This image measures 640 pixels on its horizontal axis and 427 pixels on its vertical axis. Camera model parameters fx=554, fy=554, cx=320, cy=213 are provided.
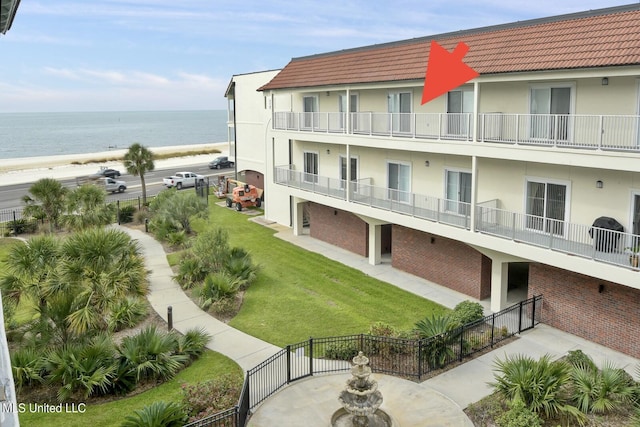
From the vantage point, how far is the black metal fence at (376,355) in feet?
47.9

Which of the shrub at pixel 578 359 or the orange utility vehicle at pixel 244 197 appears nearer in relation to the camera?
the shrub at pixel 578 359

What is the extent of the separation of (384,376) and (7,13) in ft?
38.7

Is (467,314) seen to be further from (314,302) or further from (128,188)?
(128,188)

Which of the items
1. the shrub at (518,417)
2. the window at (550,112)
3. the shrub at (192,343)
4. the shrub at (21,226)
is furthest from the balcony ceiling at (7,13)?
the shrub at (21,226)

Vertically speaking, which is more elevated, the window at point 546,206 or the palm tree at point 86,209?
the window at point 546,206

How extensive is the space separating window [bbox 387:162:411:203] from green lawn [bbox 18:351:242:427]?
11.3 metres

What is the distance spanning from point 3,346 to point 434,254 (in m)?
18.9

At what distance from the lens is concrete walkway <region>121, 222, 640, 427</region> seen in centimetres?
1302

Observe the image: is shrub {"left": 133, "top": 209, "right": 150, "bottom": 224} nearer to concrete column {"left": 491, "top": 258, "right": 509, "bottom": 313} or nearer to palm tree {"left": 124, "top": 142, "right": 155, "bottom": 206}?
palm tree {"left": 124, "top": 142, "right": 155, "bottom": 206}

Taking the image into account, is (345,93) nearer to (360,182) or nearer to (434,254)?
(360,182)

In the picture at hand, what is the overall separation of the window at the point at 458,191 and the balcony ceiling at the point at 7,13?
15.8 m

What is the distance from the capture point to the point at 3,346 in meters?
6.12

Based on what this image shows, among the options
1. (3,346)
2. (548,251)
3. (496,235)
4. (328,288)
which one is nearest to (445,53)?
(496,235)

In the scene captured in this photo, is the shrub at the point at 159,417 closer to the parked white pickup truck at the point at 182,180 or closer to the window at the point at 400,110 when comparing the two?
the window at the point at 400,110
